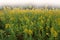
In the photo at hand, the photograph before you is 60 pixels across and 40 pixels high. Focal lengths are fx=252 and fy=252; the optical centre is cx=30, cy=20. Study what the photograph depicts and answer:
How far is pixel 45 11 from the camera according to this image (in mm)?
4812

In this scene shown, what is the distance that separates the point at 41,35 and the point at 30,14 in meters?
0.78

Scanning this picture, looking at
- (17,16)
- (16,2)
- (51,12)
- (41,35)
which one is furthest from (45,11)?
(16,2)

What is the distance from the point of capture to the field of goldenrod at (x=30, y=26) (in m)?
3.97

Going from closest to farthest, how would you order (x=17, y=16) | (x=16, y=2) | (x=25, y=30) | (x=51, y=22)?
(x=25, y=30) < (x=51, y=22) < (x=17, y=16) < (x=16, y=2)

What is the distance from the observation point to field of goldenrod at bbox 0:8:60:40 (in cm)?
397

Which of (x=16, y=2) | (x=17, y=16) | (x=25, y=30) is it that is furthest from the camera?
(x=16, y=2)

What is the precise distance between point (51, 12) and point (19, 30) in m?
0.87

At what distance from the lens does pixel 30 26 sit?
4102 millimetres

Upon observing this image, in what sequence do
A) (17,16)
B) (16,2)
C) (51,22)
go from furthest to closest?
(16,2), (17,16), (51,22)

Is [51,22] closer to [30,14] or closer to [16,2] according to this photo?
[30,14]

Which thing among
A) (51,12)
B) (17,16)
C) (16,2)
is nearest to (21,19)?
(17,16)

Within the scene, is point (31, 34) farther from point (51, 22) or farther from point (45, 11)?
point (45, 11)

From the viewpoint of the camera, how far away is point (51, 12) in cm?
468

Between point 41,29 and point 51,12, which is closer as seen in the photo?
point 41,29
